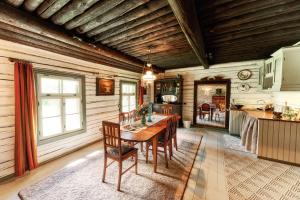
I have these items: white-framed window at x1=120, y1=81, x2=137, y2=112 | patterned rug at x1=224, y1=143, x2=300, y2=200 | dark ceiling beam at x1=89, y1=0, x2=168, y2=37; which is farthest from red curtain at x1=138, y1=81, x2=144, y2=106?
dark ceiling beam at x1=89, y1=0, x2=168, y2=37

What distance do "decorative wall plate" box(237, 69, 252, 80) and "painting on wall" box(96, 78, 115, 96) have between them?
14.8ft

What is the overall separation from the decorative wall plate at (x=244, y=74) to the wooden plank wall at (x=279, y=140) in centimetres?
240

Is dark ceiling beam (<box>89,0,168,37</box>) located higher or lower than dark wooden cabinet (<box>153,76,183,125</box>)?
higher

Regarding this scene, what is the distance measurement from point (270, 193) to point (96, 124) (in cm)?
418

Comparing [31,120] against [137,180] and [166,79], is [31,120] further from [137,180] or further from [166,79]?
[166,79]

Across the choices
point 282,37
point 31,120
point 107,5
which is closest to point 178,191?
point 107,5

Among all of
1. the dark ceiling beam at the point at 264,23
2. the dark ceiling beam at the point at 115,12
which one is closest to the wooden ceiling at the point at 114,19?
the dark ceiling beam at the point at 115,12

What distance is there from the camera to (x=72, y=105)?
3.75 metres

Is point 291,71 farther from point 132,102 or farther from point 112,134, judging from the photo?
point 132,102

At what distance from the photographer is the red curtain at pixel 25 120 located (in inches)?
99.4

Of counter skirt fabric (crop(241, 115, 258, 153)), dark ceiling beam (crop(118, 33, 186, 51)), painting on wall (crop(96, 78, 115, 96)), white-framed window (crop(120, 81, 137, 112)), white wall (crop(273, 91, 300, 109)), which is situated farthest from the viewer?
white-framed window (crop(120, 81, 137, 112))

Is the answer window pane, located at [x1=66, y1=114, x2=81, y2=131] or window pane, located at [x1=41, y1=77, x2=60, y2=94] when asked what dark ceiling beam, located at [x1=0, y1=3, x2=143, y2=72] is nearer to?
window pane, located at [x1=41, y1=77, x2=60, y2=94]

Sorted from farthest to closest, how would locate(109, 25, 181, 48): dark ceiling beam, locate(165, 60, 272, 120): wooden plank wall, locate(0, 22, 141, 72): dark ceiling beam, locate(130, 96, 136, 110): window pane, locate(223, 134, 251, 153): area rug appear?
locate(130, 96, 136, 110): window pane
locate(165, 60, 272, 120): wooden plank wall
locate(223, 134, 251, 153): area rug
locate(109, 25, 181, 48): dark ceiling beam
locate(0, 22, 141, 72): dark ceiling beam

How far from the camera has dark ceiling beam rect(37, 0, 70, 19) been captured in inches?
65.8
